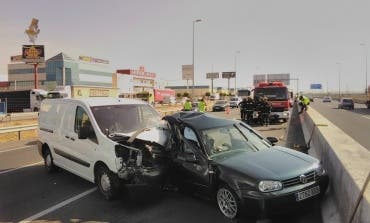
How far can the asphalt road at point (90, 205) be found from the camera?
609cm

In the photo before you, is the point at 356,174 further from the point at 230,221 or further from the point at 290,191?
the point at 230,221

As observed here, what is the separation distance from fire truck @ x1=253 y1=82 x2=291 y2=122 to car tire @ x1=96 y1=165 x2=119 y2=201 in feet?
60.9

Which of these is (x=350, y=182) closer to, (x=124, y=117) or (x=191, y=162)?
(x=191, y=162)

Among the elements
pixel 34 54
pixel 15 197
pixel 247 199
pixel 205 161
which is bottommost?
pixel 15 197

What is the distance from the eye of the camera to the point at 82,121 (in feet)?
26.6

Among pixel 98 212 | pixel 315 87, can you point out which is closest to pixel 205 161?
pixel 98 212

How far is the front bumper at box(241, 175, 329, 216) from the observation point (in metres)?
5.25

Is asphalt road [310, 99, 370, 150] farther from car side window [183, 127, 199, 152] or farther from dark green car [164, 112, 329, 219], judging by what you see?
car side window [183, 127, 199, 152]

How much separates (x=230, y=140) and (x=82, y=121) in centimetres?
317

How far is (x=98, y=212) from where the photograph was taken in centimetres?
652

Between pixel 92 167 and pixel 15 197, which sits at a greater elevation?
pixel 92 167

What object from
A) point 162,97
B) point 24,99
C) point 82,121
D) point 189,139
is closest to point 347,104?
point 162,97

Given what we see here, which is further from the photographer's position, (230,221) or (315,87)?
(315,87)

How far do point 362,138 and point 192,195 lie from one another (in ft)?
38.8
